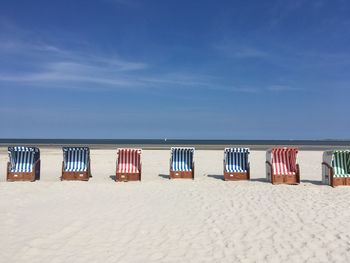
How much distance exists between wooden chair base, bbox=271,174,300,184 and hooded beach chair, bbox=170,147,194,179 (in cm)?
263

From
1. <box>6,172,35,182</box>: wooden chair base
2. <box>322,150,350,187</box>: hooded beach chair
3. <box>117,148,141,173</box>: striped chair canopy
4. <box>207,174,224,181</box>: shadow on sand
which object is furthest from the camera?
<box>207,174,224,181</box>: shadow on sand

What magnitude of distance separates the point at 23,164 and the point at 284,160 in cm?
801

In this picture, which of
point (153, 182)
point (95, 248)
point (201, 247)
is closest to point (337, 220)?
point (201, 247)

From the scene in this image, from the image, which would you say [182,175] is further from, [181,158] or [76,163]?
[76,163]

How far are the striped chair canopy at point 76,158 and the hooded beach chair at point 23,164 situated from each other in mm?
901

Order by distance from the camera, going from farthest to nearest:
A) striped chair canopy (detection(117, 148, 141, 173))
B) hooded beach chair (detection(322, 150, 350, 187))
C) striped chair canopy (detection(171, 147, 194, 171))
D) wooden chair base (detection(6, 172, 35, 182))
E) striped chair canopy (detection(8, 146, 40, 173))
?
striped chair canopy (detection(171, 147, 194, 171)), striped chair canopy (detection(117, 148, 141, 173)), striped chair canopy (detection(8, 146, 40, 173)), wooden chair base (detection(6, 172, 35, 182)), hooded beach chair (detection(322, 150, 350, 187))

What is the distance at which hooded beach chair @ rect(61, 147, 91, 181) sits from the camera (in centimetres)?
1366

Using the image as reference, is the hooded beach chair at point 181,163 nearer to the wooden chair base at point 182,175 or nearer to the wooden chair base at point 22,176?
the wooden chair base at point 182,175

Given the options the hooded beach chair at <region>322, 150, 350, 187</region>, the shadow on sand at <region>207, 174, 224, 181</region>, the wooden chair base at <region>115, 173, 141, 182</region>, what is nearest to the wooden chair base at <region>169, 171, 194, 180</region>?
the shadow on sand at <region>207, 174, 224, 181</region>

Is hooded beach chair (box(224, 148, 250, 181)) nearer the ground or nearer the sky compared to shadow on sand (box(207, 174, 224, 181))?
nearer the sky

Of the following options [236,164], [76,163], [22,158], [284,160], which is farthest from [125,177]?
[284,160]

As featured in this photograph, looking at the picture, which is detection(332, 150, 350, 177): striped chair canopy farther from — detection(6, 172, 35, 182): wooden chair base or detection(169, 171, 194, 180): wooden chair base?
detection(6, 172, 35, 182): wooden chair base

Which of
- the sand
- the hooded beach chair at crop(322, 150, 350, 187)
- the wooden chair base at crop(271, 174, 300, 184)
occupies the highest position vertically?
the hooded beach chair at crop(322, 150, 350, 187)

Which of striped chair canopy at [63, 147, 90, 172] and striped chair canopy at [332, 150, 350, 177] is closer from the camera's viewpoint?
striped chair canopy at [332, 150, 350, 177]
